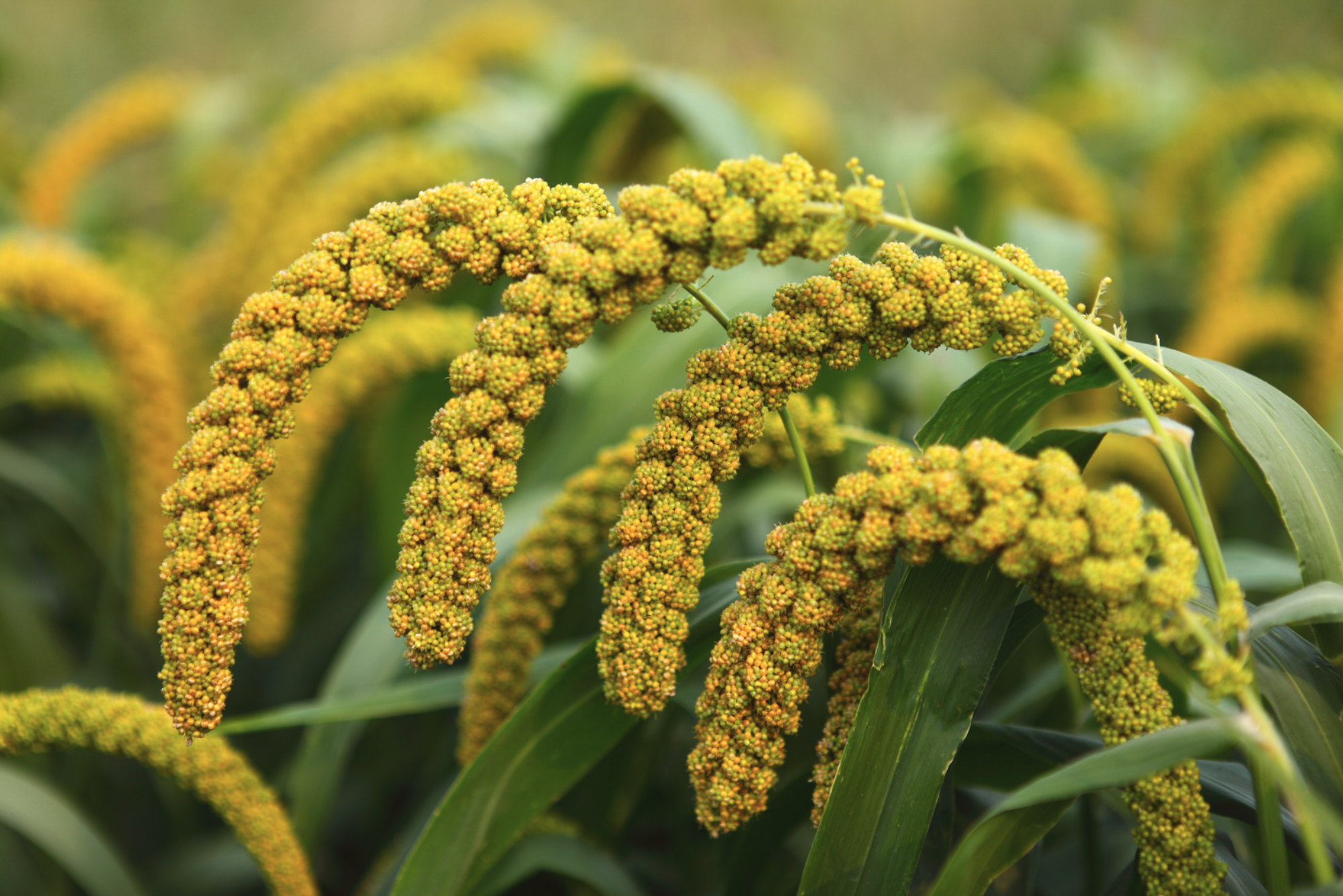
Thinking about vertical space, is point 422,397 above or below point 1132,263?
below

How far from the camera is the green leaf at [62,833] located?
166 cm

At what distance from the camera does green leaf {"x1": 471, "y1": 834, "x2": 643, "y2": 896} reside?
4.97 ft

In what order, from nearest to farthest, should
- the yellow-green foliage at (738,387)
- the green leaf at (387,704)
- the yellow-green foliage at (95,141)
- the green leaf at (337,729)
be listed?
the yellow-green foliage at (738,387) < the green leaf at (387,704) < the green leaf at (337,729) < the yellow-green foliage at (95,141)

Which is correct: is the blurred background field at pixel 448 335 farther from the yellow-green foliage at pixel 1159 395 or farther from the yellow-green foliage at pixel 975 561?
the yellow-green foliage at pixel 975 561

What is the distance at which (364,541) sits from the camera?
3340mm


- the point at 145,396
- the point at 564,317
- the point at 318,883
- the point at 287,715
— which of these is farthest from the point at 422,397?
the point at 564,317

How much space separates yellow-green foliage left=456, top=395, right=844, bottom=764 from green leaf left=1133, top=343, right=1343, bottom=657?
55 centimetres

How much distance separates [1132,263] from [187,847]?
4631 mm

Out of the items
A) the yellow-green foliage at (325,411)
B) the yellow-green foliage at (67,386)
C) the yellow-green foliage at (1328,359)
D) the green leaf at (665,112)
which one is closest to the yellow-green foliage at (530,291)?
the yellow-green foliage at (325,411)

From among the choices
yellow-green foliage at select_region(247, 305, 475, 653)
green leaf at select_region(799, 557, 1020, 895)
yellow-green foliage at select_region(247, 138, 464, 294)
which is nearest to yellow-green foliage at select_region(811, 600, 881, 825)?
green leaf at select_region(799, 557, 1020, 895)

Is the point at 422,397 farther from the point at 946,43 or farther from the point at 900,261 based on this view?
the point at 946,43

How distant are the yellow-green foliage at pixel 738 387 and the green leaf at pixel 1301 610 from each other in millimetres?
391

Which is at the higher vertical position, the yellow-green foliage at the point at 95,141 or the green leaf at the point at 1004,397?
the yellow-green foliage at the point at 95,141

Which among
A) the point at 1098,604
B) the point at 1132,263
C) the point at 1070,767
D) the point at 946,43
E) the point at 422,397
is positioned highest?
the point at 946,43
